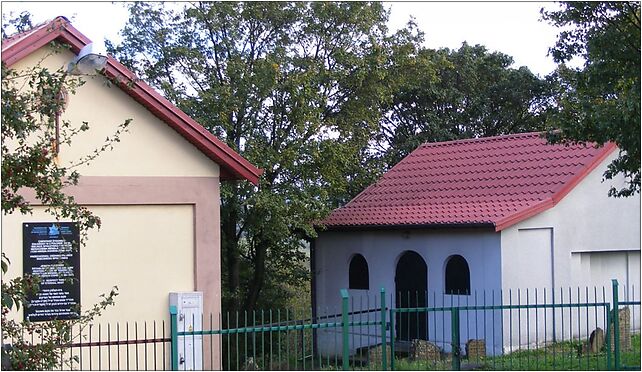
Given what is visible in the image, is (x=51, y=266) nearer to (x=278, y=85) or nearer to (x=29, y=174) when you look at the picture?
(x=29, y=174)

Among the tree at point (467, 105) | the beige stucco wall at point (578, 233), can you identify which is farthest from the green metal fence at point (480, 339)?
the tree at point (467, 105)

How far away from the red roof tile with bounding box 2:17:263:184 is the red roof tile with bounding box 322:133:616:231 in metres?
6.09

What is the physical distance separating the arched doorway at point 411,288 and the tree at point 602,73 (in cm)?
815

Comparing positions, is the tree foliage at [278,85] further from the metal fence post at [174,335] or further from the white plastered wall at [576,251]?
the metal fence post at [174,335]

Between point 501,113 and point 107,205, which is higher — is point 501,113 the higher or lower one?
the higher one

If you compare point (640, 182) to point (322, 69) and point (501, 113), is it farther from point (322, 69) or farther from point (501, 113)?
point (501, 113)

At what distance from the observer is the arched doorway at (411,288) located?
65.2ft

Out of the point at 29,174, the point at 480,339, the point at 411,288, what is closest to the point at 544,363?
the point at 480,339

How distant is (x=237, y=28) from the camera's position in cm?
2088

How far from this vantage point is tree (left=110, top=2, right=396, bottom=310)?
66.1ft

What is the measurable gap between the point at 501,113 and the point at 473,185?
10.7m

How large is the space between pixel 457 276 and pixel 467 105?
12.2 m

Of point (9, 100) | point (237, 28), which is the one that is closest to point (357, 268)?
point (237, 28)

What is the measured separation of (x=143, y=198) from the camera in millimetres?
13469
